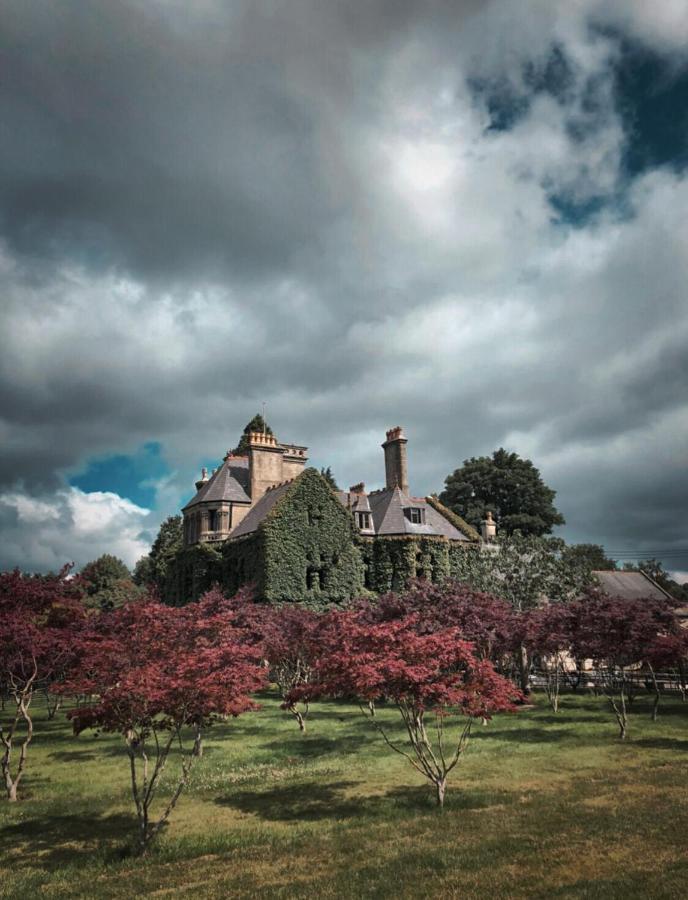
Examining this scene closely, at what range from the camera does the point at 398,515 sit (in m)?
51.1

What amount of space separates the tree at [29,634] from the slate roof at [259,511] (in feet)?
92.0

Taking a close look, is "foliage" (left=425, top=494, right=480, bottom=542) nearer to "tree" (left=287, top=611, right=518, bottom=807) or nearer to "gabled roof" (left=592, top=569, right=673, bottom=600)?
"gabled roof" (left=592, top=569, right=673, bottom=600)

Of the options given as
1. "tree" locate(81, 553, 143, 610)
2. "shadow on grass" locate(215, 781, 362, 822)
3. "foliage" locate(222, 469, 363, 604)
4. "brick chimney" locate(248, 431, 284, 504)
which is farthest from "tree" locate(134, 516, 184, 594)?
"shadow on grass" locate(215, 781, 362, 822)

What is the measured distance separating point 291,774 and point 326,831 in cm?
564

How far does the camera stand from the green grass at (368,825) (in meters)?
9.67

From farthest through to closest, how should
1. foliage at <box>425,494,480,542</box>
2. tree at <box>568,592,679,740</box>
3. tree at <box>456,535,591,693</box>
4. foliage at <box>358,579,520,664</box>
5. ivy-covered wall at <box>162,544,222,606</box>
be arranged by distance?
1. foliage at <box>425,494,480,542</box>
2. ivy-covered wall at <box>162,544,222,606</box>
3. tree at <box>456,535,591,693</box>
4. foliage at <box>358,579,520,664</box>
5. tree at <box>568,592,679,740</box>

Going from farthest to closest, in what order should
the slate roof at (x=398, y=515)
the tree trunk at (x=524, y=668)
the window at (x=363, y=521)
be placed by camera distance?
the window at (x=363, y=521) < the slate roof at (x=398, y=515) < the tree trunk at (x=524, y=668)

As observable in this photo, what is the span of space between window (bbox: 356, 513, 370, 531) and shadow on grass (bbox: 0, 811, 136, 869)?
37.5 metres

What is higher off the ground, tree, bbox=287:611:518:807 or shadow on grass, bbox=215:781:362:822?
tree, bbox=287:611:518:807

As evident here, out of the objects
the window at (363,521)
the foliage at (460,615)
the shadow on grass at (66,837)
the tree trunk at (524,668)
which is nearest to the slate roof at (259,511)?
the window at (363,521)

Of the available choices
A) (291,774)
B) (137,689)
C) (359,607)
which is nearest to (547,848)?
(137,689)

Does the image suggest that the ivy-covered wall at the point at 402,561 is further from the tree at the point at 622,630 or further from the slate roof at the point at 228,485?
the tree at the point at 622,630

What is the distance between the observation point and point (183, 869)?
10.5 meters

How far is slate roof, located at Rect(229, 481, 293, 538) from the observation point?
1933 inches
